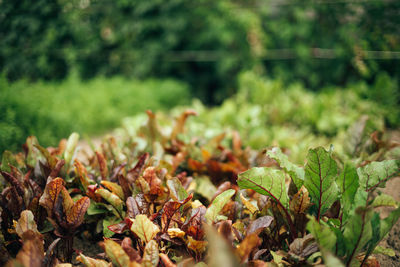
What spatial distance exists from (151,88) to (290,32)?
2783 millimetres

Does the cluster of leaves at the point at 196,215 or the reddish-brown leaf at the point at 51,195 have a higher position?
the reddish-brown leaf at the point at 51,195

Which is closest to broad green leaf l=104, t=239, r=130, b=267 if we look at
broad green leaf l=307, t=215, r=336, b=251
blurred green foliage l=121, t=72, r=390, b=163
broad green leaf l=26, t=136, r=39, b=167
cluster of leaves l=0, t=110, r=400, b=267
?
cluster of leaves l=0, t=110, r=400, b=267

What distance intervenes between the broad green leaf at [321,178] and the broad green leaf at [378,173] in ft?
0.52

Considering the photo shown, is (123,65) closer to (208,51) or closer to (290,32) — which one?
(208,51)

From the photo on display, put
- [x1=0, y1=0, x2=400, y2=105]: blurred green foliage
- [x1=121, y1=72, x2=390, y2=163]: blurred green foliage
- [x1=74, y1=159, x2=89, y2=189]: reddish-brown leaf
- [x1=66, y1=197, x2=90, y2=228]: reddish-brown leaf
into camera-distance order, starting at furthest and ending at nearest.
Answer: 1. [x1=0, y1=0, x2=400, y2=105]: blurred green foliage
2. [x1=121, y1=72, x2=390, y2=163]: blurred green foliage
3. [x1=74, y1=159, x2=89, y2=189]: reddish-brown leaf
4. [x1=66, y1=197, x2=90, y2=228]: reddish-brown leaf

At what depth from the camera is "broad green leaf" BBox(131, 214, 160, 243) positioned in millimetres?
1027

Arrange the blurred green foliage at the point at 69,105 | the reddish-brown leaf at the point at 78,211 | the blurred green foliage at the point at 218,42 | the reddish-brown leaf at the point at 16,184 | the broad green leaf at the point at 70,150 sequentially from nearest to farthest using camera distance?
the reddish-brown leaf at the point at 78,211 < the reddish-brown leaf at the point at 16,184 < the broad green leaf at the point at 70,150 < the blurred green foliage at the point at 69,105 < the blurred green foliage at the point at 218,42

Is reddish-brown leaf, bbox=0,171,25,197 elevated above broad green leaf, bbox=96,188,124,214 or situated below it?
above

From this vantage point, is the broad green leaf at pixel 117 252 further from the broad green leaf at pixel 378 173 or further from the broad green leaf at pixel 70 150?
the broad green leaf at pixel 378 173

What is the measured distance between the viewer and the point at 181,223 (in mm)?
1151

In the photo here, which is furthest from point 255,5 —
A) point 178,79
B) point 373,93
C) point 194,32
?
point 373,93

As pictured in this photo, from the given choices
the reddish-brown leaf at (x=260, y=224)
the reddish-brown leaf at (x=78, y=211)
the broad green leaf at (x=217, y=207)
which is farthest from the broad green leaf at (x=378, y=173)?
the reddish-brown leaf at (x=78, y=211)

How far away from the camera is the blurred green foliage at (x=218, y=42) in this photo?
4.23 meters

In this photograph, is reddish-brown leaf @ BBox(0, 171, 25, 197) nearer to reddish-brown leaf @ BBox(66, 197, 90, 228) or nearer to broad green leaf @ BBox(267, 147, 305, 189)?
reddish-brown leaf @ BBox(66, 197, 90, 228)
